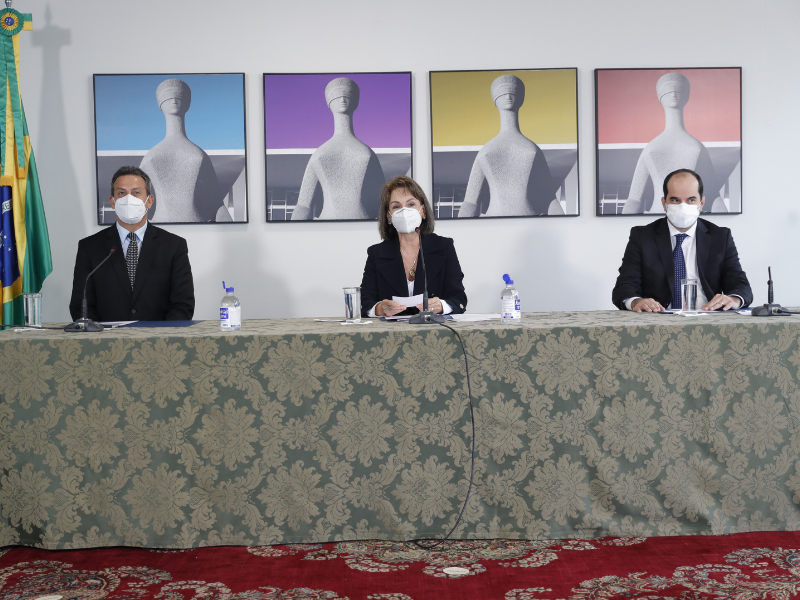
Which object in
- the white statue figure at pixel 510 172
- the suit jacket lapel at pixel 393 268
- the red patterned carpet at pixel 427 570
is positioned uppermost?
the white statue figure at pixel 510 172

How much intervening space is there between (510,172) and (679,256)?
115cm

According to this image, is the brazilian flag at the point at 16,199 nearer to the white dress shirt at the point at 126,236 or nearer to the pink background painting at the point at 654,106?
the white dress shirt at the point at 126,236

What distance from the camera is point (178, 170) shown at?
3648 mm

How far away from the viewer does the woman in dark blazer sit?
2.99 meters

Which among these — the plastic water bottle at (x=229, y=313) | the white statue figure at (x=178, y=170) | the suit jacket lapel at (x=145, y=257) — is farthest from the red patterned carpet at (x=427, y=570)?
the white statue figure at (x=178, y=170)

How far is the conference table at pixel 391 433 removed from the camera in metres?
1.98

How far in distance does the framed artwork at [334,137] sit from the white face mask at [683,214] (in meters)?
1.48

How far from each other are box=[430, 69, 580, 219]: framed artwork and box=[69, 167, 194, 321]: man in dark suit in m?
1.52

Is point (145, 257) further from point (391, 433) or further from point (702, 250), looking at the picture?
point (702, 250)

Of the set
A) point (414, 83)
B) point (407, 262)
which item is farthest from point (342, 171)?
point (407, 262)

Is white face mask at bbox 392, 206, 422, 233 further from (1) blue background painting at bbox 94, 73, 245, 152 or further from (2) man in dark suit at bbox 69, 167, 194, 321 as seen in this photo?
(1) blue background painting at bbox 94, 73, 245, 152

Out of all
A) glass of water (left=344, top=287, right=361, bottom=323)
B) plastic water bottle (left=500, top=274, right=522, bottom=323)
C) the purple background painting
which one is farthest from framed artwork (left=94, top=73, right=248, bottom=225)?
plastic water bottle (left=500, top=274, right=522, bottom=323)

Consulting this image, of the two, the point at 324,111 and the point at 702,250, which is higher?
the point at 324,111

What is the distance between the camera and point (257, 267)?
12.3 ft
